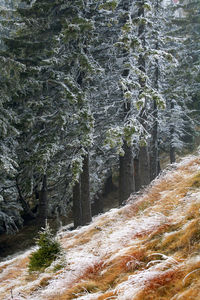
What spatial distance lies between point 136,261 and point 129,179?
1126 centimetres

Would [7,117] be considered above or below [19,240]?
above

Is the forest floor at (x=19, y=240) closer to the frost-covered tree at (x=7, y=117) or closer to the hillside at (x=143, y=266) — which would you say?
the frost-covered tree at (x=7, y=117)

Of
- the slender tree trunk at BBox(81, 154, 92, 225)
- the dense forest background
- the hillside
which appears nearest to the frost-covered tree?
the dense forest background

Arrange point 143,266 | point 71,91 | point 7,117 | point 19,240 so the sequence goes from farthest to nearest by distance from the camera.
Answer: point 19,240 → point 71,91 → point 7,117 → point 143,266

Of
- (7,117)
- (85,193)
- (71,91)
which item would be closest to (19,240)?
(85,193)

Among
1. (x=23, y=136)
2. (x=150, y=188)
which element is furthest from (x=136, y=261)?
(x=23, y=136)

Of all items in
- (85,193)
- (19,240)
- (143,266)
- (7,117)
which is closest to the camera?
(143,266)

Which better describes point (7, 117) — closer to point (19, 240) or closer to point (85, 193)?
point (85, 193)

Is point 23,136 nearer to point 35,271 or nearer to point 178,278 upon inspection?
point 35,271

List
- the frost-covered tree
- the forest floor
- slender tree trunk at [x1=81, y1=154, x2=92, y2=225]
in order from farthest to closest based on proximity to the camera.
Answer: the forest floor, slender tree trunk at [x1=81, y1=154, x2=92, y2=225], the frost-covered tree

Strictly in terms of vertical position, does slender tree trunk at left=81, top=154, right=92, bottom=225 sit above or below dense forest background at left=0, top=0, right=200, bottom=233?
below

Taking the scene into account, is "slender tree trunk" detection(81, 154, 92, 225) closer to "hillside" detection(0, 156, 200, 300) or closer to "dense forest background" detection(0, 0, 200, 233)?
"dense forest background" detection(0, 0, 200, 233)

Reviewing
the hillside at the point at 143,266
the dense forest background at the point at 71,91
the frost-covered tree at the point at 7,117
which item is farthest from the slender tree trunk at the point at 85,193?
the hillside at the point at 143,266

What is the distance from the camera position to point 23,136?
14.7m
